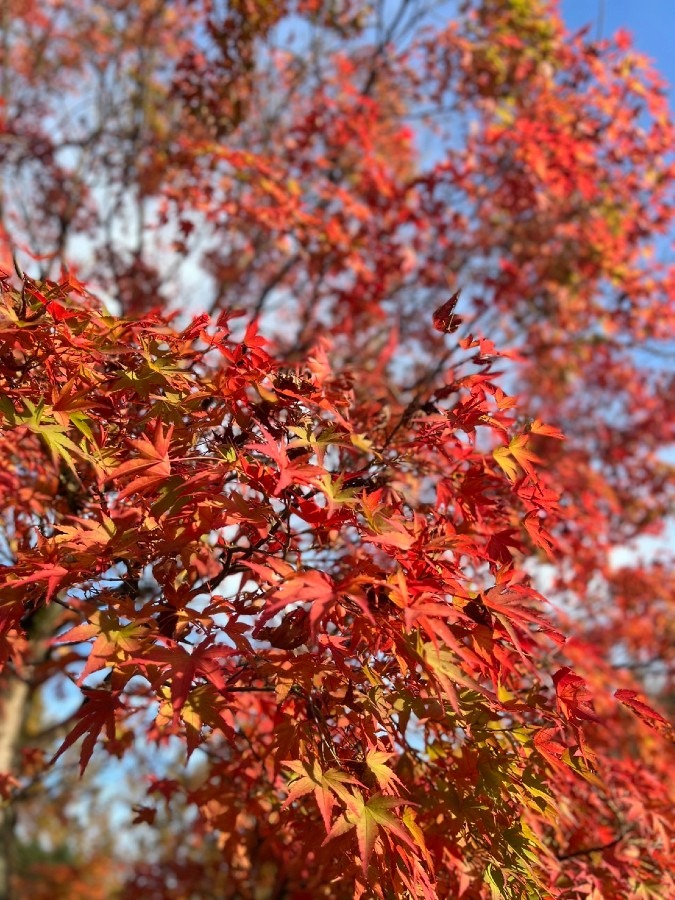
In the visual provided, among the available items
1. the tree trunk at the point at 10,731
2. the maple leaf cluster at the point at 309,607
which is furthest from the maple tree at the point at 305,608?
the tree trunk at the point at 10,731

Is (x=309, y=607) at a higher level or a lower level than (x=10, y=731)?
lower

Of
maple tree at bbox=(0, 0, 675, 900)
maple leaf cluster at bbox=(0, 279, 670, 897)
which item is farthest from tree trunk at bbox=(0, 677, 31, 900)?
maple leaf cluster at bbox=(0, 279, 670, 897)

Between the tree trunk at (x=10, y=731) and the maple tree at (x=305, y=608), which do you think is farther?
the tree trunk at (x=10, y=731)

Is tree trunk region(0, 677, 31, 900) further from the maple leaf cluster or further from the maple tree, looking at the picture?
the maple leaf cluster

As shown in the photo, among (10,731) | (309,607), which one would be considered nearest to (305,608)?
(309,607)

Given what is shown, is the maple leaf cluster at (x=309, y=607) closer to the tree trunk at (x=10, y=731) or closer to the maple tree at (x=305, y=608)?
the maple tree at (x=305, y=608)

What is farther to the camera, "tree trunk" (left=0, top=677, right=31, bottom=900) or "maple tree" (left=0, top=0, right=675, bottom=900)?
"tree trunk" (left=0, top=677, right=31, bottom=900)

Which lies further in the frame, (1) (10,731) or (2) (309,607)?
(1) (10,731)

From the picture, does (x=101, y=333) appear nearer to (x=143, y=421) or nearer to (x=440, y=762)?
(x=143, y=421)

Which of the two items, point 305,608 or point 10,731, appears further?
point 10,731

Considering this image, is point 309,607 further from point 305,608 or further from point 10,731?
point 10,731

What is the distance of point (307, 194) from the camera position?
6.65 metres

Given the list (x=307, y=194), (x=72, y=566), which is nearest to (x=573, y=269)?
(x=307, y=194)

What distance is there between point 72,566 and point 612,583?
8654 mm
